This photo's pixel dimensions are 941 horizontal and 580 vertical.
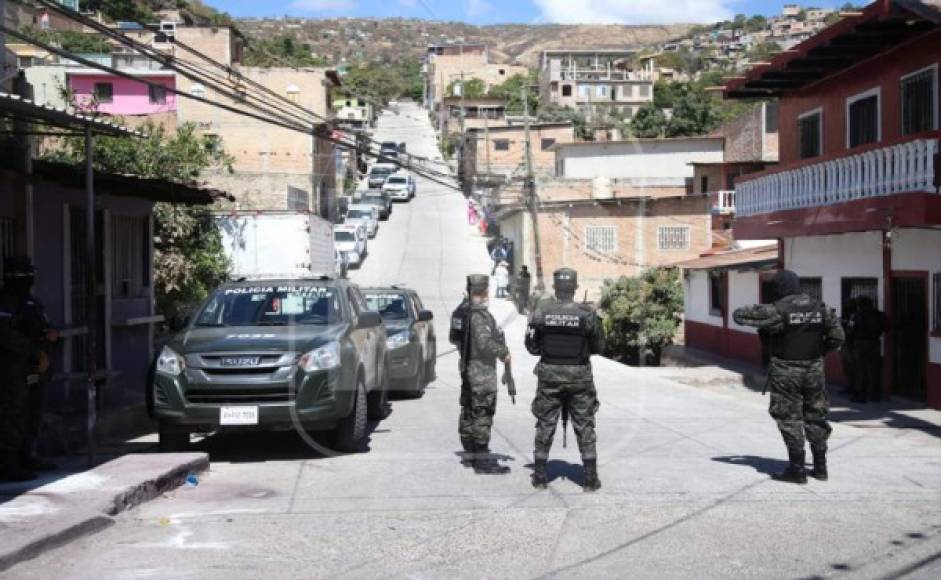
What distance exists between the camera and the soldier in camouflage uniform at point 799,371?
8.98 metres

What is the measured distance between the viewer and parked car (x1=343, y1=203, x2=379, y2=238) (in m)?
50.5

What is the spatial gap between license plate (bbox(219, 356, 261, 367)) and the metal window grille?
14.2 metres

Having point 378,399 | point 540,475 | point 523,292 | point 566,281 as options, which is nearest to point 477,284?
point 566,281

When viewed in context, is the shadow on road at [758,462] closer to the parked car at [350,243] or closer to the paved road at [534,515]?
the paved road at [534,515]

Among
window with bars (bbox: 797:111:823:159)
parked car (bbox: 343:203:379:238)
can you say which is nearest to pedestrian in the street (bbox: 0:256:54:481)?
window with bars (bbox: 797:111:823:159)

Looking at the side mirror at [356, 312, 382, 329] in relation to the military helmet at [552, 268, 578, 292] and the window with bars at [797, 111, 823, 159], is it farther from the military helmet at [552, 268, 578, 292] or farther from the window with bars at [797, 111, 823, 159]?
the window with bars at [797, 111, 823, 159]

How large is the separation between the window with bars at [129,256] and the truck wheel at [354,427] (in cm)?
529

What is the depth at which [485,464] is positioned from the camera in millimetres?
9539

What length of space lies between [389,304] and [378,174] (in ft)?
Result: 191

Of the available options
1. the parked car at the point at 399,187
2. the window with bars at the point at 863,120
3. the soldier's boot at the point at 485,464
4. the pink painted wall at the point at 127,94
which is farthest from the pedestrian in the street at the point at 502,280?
the soldier's boot at the point at 485,464

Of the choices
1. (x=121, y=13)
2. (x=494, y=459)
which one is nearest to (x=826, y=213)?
(x=494, y=459)

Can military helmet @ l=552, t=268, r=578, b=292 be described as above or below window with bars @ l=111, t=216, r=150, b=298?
below

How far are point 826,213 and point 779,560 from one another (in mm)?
11643

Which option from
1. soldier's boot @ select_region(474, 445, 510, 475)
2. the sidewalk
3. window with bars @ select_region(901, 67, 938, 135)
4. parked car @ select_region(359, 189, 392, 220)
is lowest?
soldier's boot @ select_region(474, 445, 510, 475)
